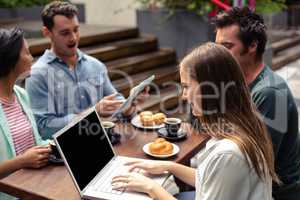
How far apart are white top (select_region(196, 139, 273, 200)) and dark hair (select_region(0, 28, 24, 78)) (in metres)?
1.18

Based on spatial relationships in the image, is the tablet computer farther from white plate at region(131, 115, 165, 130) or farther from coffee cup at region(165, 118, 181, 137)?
coffee cup at region(165, 118, 181, 137)

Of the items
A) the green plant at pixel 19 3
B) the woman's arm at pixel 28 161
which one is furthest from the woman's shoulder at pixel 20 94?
the green plant at pixel 19 3

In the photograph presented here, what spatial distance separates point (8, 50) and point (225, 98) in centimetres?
119

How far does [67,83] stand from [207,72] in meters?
1.49

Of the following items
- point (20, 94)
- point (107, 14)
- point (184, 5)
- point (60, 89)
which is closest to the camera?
point (20, 94)

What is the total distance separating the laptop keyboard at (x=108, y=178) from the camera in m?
1.47

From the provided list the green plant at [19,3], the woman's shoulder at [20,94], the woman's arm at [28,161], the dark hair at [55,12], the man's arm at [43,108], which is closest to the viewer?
the woman's arm at [28,161]

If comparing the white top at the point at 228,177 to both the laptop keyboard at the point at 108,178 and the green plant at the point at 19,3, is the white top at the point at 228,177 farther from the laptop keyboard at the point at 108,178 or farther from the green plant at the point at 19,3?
the green plant at the point at 19,3

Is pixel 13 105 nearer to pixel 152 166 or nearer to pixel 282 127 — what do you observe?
pixel 152 166

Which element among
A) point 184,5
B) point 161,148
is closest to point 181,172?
point 161,148

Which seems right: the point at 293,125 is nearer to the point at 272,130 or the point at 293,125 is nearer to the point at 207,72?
the point at 272,130

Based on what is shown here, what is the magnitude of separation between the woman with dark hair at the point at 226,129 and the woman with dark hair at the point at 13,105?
0.89 meters

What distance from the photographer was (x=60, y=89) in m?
2.49

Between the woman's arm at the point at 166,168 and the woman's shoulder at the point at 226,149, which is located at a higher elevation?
the woman's shoulder at the point at 226,149
